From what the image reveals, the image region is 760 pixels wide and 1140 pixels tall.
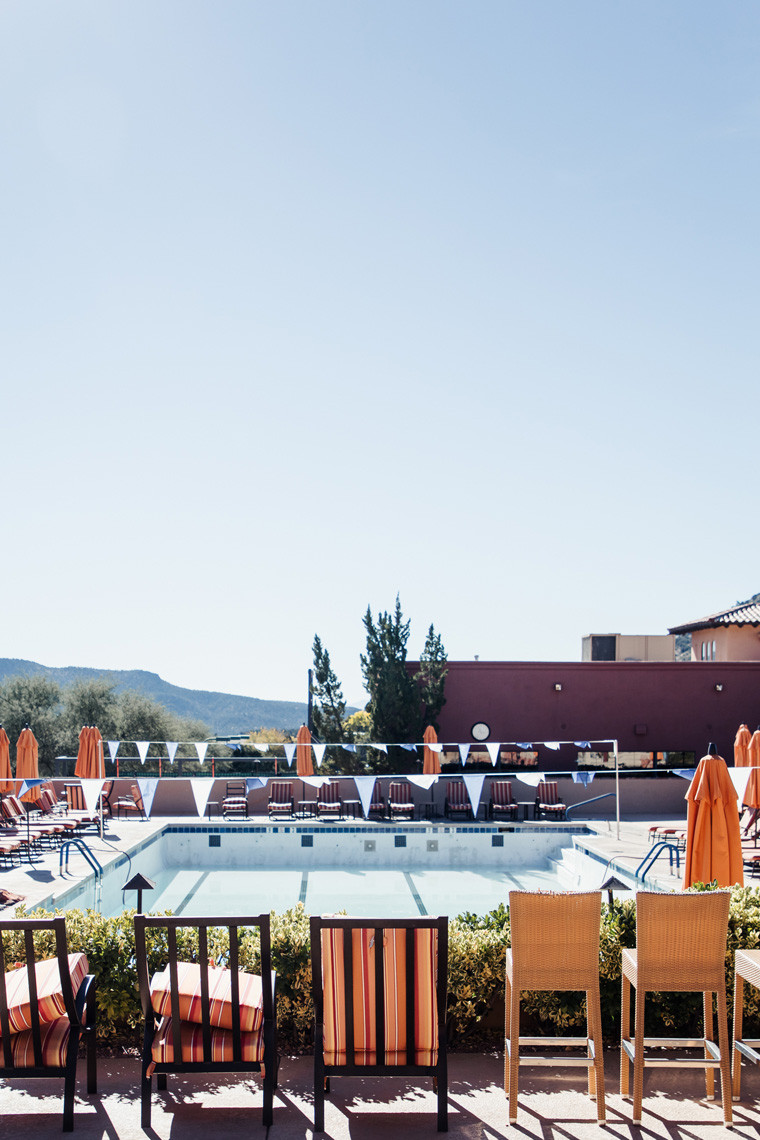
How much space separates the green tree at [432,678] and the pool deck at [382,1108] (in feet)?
52.4

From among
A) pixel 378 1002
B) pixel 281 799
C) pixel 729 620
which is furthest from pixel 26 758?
pixel 729 620

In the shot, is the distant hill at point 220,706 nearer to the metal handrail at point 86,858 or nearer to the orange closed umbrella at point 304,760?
the orange closed umbrella at point 304,760

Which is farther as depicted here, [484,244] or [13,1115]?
[484,244]

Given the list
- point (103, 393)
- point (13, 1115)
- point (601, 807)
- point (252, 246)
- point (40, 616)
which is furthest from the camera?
point (40, 616)

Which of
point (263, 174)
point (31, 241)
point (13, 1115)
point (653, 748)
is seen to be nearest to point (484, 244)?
point (263, 174)

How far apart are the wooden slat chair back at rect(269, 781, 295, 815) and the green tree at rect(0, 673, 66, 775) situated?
1433 cm

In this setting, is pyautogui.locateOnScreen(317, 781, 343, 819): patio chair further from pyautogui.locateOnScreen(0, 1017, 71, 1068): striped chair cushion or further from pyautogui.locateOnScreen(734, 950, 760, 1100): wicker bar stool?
pyautogui.locateOnScreen(0, 1017, 71, 1068): striped chair cushion

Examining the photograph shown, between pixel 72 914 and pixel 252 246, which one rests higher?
pixel 252 246

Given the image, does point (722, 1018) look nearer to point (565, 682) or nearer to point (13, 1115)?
point (13, 1115)

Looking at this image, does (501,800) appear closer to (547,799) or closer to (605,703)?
(547,799)

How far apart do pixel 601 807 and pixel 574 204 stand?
1187 centimetres

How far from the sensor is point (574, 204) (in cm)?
1292

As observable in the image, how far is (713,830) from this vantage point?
6.39m

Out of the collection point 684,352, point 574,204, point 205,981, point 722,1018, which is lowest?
point 722,1018
